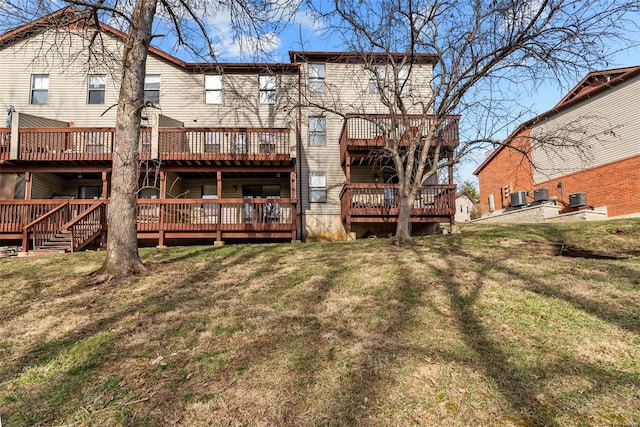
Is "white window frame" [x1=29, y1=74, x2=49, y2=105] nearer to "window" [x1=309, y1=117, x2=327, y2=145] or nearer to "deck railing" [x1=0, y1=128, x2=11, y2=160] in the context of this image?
"deck railing" [x1=0, y1=128, x2=11, y2=160]

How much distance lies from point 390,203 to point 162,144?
9159 mm

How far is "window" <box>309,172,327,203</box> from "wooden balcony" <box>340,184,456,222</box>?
2383 mm

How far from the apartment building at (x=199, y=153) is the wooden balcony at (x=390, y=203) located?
4 cm

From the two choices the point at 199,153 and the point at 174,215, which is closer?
the point at 174,215

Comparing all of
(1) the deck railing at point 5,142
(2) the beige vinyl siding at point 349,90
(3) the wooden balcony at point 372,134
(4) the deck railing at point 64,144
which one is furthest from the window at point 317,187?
(1) the deck railing at point 5,142

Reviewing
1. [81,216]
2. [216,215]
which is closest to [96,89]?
[81,216]

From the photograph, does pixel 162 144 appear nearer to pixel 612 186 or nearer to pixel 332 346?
pixel 332 346

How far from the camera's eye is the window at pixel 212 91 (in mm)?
16859

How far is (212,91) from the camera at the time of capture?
16.9 m

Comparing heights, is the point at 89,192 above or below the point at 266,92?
below

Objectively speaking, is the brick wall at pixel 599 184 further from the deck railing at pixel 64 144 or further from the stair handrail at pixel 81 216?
the deck railing at pixel 64 144

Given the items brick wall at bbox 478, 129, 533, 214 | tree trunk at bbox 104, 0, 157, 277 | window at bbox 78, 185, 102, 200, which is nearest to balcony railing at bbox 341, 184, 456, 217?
tree trunk at bbox 104, 0, 157, 277

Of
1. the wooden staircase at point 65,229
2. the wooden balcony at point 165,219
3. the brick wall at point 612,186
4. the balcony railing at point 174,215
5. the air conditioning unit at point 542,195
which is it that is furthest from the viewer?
the air conditioning unit at point 542,195

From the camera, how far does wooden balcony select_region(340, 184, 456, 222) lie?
13.9m
